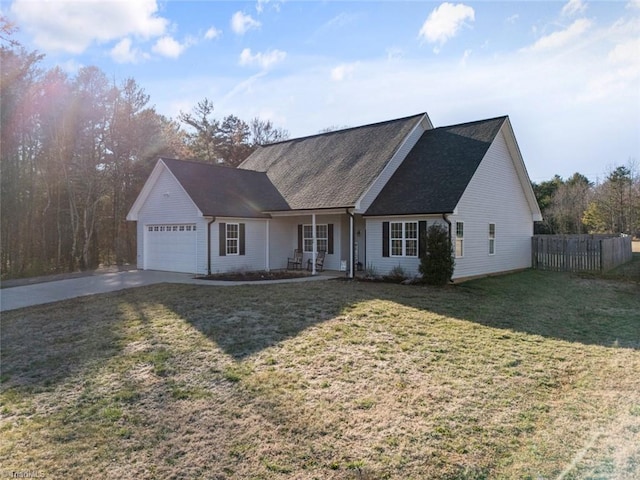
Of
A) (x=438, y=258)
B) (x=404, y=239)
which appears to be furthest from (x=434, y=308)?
(x=404, y=239)

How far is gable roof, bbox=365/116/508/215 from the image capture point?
14.4 metres

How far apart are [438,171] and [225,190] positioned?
29.2ft

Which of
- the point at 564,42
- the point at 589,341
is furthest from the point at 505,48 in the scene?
the point at 589,341

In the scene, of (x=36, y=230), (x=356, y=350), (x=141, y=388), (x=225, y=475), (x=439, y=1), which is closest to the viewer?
(x=225, y=475)

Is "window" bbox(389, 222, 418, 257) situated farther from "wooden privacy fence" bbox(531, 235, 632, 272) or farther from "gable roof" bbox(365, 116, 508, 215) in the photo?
"wooden privacy fence" bbox(531, 235, 632, 272)

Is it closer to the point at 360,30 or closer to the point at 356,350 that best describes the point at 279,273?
the point at 360,30

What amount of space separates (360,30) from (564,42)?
553cm

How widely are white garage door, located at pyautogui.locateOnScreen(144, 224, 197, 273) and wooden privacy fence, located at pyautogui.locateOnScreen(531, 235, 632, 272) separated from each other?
→ 15.3 meters

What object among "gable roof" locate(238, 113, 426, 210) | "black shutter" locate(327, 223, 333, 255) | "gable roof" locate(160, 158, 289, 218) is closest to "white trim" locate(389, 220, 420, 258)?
"gable roof" locate(238, 113, 426, 210)

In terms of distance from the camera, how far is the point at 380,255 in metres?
15.5

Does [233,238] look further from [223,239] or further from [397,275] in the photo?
[397,275]

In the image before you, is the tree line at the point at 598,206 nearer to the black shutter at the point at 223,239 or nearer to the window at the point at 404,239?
the window at the point at 404,239

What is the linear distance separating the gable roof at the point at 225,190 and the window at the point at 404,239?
4.67 metres

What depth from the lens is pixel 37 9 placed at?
33.8 feet
